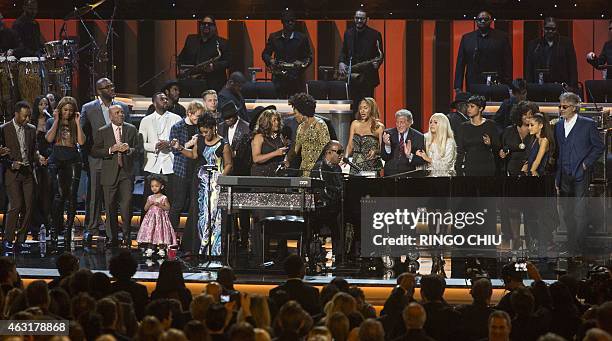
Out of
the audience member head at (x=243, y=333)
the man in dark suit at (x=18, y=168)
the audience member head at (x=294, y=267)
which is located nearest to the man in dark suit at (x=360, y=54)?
the man in dark suit at (x=18, y=168)

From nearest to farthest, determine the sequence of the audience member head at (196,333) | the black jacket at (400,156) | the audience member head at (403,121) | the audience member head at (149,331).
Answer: the audience member head at (196,333), the audience member head at (149,331), the black jacket at (400,156), the audience member head at (403,121)

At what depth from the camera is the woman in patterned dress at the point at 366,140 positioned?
1276cm

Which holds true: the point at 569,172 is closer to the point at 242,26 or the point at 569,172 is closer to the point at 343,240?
the point at 343,240

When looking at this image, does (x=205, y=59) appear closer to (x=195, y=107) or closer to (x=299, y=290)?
Result: (x=195, y=107)

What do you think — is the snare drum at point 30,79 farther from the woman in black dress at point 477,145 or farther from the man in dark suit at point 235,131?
the woman in black dress at point 477,145

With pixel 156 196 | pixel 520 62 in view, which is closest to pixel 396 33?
pixel 520 62

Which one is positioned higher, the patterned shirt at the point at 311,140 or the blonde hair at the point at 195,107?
the blonde hair at the point at 195,107

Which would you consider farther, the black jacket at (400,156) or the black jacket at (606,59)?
the black jacket at (606,59)

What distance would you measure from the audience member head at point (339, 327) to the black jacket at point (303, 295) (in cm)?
163

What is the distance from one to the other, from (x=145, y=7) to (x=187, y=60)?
3880 mm

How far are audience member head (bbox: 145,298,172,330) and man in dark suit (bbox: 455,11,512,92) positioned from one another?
9.66 meters

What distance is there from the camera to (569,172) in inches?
496

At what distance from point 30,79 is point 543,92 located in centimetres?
725

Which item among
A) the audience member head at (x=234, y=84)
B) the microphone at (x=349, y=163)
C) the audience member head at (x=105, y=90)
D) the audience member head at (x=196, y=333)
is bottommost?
the audience member head at (x=196, y=333)
